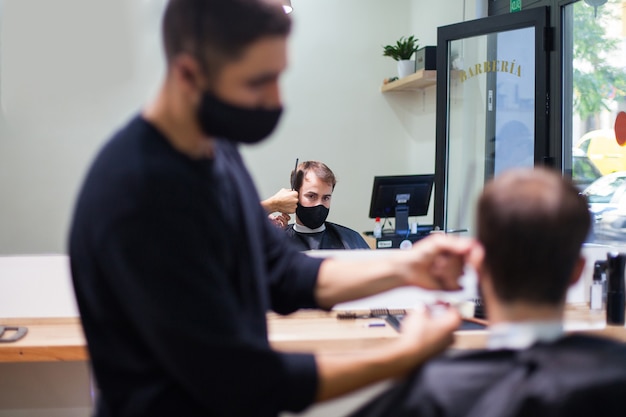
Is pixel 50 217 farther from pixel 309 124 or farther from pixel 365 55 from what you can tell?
pixel 365 55

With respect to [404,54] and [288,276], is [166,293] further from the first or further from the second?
[404,54]

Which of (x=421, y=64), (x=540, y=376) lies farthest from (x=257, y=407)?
(x=421, y=64)

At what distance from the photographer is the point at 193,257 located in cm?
108

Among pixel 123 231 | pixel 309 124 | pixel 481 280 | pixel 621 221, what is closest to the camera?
pixel 123 231

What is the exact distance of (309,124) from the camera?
6.13 meters

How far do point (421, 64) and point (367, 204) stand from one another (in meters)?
1.29

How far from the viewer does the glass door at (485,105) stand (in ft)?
15.3

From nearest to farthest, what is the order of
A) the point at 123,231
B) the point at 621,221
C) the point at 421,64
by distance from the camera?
the point at 123,231, the point at 621,221, the point at 421,64

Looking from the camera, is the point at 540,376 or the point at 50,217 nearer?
the point at 540,376

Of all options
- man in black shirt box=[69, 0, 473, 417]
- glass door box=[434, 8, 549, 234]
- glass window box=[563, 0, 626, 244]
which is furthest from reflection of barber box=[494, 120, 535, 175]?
man in black shirt box=[69, 0, 473, 417]

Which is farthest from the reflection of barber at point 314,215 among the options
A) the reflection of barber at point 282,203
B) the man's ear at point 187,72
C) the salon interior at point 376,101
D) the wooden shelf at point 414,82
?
the man's ear at point 187,72

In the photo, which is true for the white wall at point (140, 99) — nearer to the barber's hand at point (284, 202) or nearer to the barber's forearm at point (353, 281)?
the barber's hand at point (284, 202)

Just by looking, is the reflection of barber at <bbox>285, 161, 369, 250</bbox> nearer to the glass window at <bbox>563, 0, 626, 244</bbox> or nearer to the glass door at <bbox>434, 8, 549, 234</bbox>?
the glass door at <bbox>434, 8, 549, 234</bbox>

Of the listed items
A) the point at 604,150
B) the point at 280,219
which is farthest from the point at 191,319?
the point at 604,150
